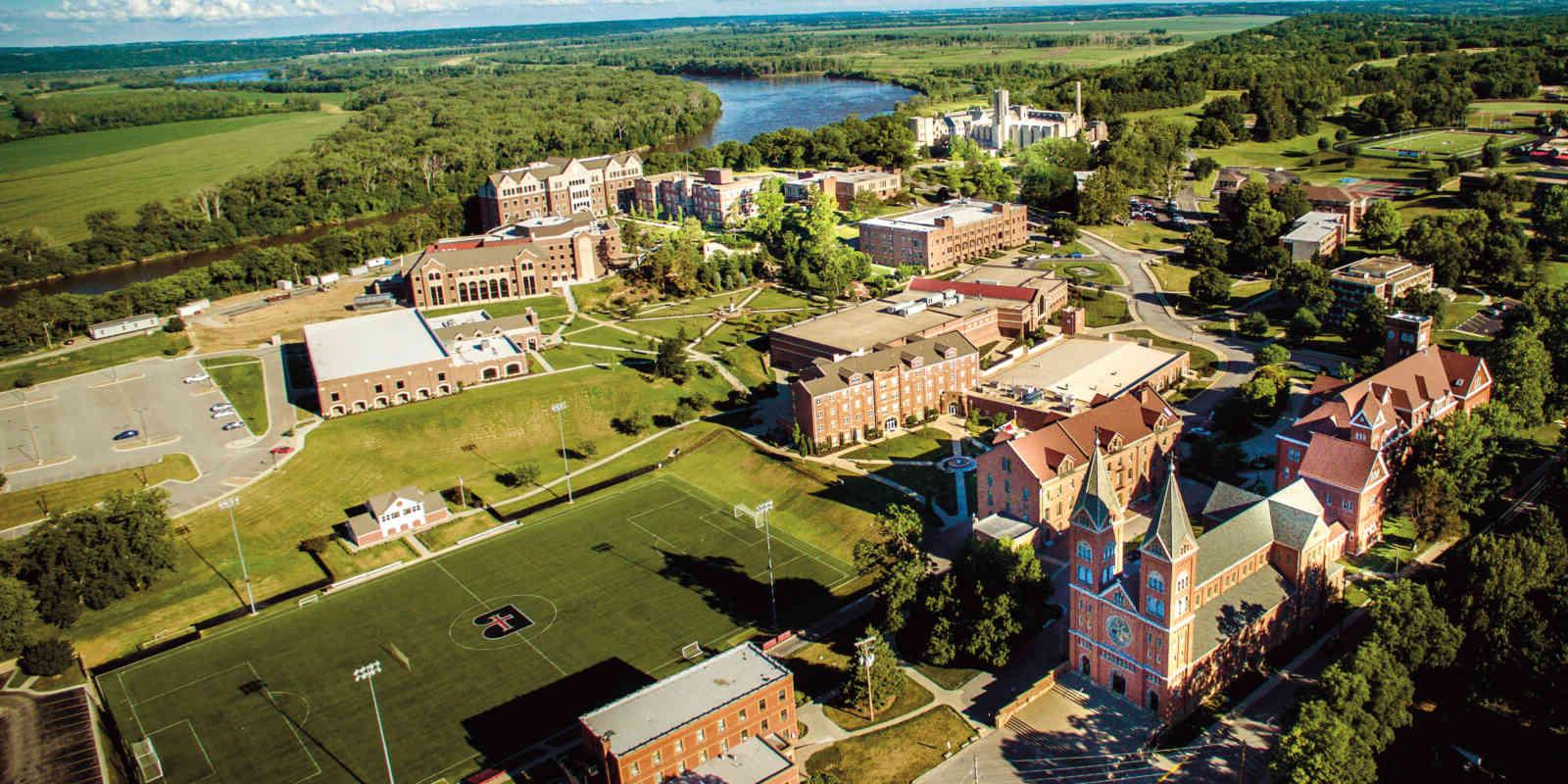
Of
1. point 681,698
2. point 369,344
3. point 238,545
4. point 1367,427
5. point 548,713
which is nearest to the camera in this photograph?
point 681,698

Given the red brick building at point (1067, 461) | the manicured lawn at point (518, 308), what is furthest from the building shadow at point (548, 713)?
the manicured lawn at point (518, 308)

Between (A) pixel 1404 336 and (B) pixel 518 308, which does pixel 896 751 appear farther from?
(B) pixel 518 308

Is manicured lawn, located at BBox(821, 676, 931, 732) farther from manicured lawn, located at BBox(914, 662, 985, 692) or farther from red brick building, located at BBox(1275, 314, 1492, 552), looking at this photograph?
red brick building, located at BBox(1275, 314, 1492, 552)

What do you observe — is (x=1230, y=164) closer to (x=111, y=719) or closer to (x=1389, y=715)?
(x=1389, y=715)

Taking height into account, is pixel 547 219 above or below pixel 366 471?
above

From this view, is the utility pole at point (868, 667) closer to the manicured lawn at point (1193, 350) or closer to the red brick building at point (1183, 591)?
the red brick building at point (1183, 591)

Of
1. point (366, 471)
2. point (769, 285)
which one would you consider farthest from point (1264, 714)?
point (769, 285)

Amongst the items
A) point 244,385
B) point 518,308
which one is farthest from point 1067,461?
point 244,385
